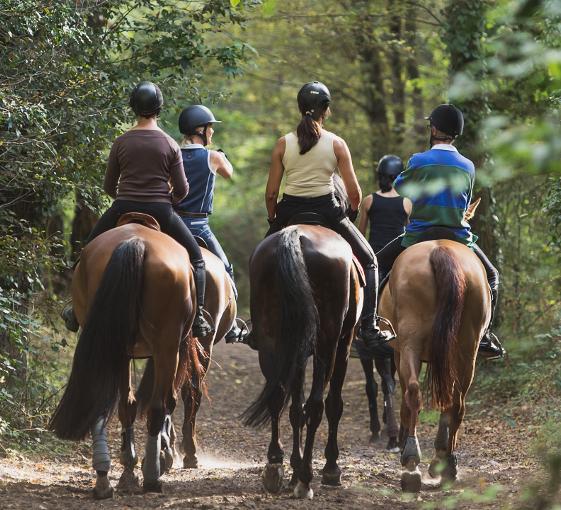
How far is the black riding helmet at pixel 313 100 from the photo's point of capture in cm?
772

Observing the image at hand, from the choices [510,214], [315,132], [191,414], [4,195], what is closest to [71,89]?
[4,195]

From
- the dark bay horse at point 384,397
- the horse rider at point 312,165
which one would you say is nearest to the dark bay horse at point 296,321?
the horse rider at point 312,165

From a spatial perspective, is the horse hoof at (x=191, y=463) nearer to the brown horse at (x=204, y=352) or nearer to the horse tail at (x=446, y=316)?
the brown horse at (x=204, y=352)

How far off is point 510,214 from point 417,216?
6.24 metres

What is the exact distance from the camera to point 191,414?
9000 millimetres

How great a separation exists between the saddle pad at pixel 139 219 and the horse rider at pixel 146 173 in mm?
78

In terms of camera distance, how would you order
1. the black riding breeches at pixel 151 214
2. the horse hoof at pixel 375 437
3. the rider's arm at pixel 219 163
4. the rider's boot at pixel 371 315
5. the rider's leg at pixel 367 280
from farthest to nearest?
1. the horse hoof at pixel 375 437
2. the rider's arm at pixel 219 163
3. the rider's boot at pixel 371 315
4. the rider's leg at pixel 367 280
5. the black riding breeches at pixel 151 214

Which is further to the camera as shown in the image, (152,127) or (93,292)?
(152,127)

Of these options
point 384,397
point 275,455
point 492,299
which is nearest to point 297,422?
point 275,455

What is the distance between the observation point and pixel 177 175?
7562 mm

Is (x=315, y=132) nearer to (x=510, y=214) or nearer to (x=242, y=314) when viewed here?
(x=510, y=214)

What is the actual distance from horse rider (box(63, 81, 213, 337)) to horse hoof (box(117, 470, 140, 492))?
177 cm

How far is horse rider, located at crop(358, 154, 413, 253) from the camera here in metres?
11.3

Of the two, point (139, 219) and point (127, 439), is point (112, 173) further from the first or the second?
point (127, 439)
